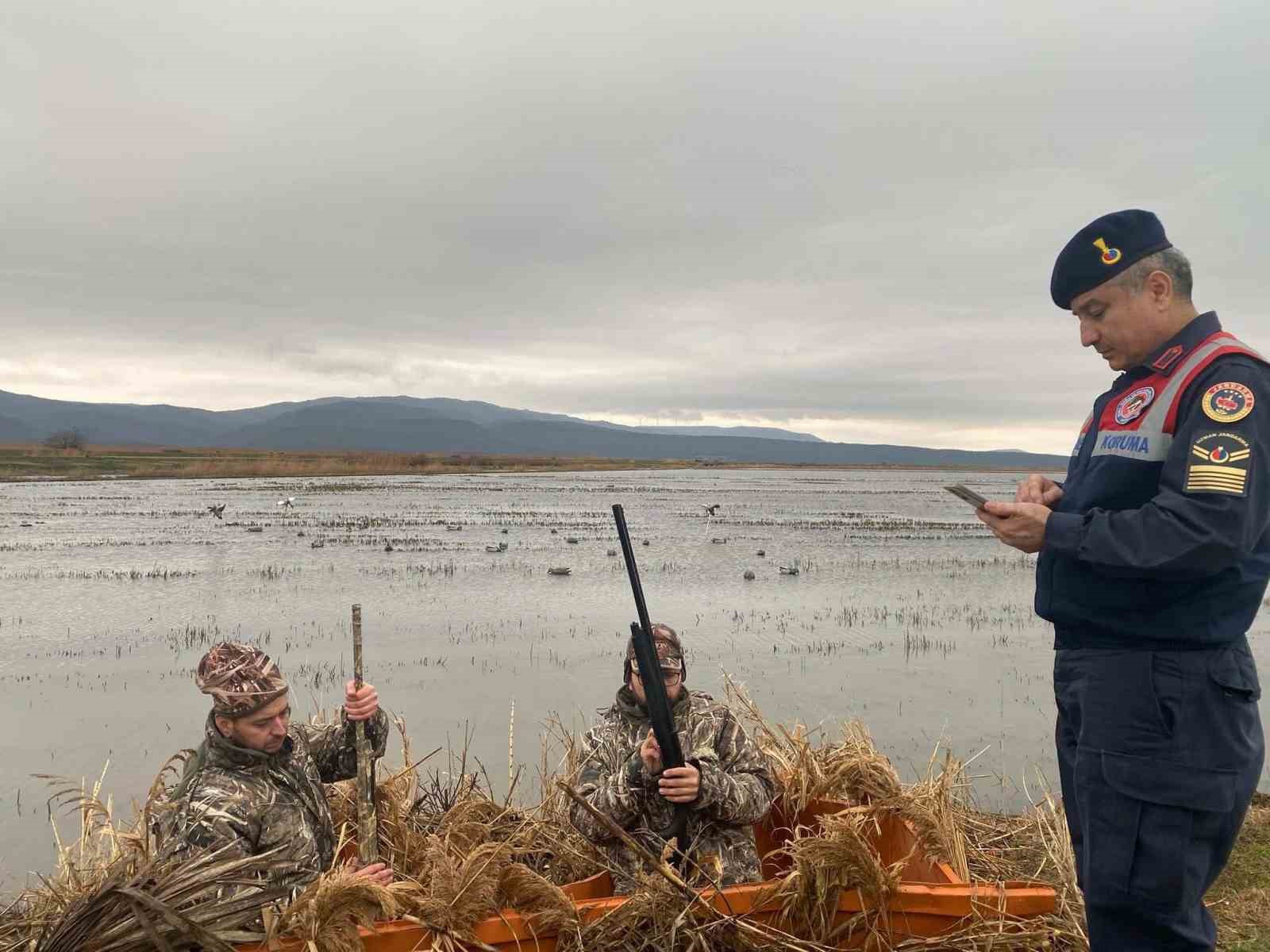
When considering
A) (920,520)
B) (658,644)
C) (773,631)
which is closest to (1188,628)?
(658,644)

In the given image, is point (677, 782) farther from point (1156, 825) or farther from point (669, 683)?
point (1156, 825)

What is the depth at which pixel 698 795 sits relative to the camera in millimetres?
3824

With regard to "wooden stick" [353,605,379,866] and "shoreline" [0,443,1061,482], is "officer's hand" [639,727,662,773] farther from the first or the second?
"shoreline" [0,443,1061,482]

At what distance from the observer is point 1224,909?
4.93 meters

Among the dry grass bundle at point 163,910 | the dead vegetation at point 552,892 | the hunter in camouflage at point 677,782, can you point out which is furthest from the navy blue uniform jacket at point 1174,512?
the dry grass bundle at point 163,910

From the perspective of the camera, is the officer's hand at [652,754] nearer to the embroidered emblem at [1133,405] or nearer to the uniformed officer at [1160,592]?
the uniformed officer at [1160,592]

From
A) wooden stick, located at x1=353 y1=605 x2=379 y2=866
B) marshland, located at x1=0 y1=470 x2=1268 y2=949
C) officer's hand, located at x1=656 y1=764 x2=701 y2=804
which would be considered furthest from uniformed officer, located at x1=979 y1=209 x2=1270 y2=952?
marshland, located at x1=0 y1=470 x2=1268 y2=949

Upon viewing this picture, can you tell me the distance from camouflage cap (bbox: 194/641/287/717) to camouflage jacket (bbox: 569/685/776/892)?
1.38m

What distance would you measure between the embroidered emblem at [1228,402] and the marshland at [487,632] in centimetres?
494

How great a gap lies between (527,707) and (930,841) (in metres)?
5.18

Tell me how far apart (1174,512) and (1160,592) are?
0.87ft

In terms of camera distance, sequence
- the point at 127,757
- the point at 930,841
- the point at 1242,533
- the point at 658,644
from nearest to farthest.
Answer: the point at 1242,533 < the point at 658,644 < the point at 930,841 < the point at 127,757

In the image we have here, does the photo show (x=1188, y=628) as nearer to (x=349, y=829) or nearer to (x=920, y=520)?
(x=349, y=829)

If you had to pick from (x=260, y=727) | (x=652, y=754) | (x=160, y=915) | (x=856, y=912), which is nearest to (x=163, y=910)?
(x=160, y=915)
